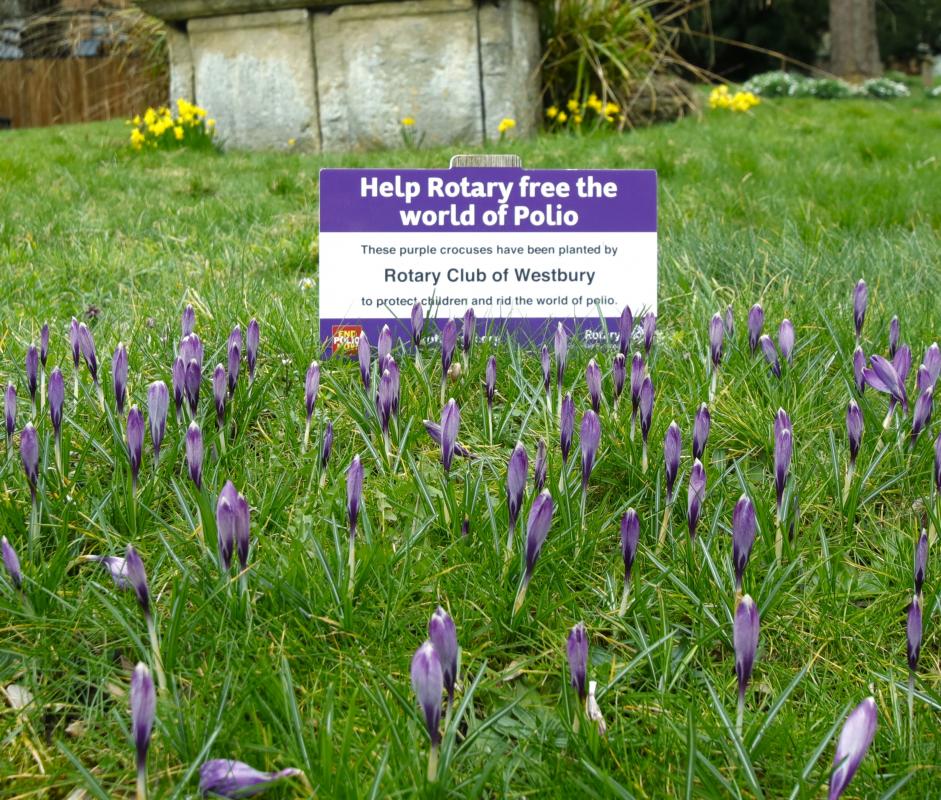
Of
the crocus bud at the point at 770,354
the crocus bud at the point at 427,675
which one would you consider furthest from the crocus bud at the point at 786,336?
the crocus bud at the point at 427,675

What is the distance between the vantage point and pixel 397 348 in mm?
2812

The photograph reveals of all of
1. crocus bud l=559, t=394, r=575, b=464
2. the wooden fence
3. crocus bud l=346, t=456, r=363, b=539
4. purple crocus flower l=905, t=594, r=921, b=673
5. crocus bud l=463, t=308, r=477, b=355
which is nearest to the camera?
purple crocus flower l=905, t=594, r=921, b=673

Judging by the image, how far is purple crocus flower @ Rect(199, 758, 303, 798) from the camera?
126cm

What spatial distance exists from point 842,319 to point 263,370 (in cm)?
164

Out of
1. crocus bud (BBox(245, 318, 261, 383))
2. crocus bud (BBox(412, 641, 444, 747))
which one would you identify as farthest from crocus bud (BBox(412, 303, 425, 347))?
crocus bud (BBox(412, 641, 444, 747))

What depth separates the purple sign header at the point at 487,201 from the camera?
9.65 ft

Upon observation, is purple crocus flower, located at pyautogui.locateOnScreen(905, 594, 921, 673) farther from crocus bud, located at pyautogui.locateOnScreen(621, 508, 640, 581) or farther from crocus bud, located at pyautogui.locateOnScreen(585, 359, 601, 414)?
crocus bud, located at pyautogui.locateOnScreen(585, 359, 601, 414)

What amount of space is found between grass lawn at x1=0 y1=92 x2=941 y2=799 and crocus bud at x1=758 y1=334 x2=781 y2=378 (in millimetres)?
69

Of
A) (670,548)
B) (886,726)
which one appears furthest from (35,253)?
(886,726)

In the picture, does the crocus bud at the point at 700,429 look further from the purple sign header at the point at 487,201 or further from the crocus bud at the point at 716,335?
the purple sign header at the point at 487,201

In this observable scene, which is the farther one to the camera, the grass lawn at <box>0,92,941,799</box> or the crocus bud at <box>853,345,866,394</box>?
the crocus bud at <box>853,345,866,394</box>

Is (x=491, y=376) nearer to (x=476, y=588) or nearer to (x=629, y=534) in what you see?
(x=476, y=588)

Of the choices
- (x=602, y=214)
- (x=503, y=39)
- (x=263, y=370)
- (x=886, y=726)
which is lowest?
(x=886, y=726)

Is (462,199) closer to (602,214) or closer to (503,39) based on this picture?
(602,214)
